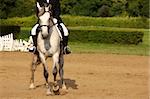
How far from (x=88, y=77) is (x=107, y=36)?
18378 millimetres

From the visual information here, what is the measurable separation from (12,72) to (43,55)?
5.40m

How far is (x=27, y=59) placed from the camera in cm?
2231

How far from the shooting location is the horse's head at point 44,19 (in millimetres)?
11711

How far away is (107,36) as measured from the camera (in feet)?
113

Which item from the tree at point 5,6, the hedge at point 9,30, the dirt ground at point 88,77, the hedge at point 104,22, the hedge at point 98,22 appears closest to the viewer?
the dirt ground at point 88,77

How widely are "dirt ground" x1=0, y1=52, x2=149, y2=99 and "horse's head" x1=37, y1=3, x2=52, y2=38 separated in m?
1.61

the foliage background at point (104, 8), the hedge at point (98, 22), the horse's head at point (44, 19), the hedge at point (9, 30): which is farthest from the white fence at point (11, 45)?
the foliage background at point (104, 8)

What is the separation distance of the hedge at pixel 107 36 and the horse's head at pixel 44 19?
21728 mm

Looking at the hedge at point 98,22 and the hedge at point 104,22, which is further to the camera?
the hedge at point 104,22

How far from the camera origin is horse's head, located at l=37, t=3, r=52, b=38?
11711 millimetres

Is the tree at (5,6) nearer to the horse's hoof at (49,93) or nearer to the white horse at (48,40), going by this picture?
the white horse at (48,40)

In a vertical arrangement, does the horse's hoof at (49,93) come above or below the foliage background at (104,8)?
above

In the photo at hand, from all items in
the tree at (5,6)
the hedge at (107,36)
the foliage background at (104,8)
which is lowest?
the foliage background at (104,8)

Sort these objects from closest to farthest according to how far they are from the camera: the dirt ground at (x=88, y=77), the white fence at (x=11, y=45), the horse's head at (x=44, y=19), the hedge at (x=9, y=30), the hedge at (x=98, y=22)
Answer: the horse's head at (x=44, y=19) → the dirt ground at (x=88, y=77) → the white fence at (x=11, y=45) → the hedge at (x=9, y=30) → the hedge at (x=98, y=22)
